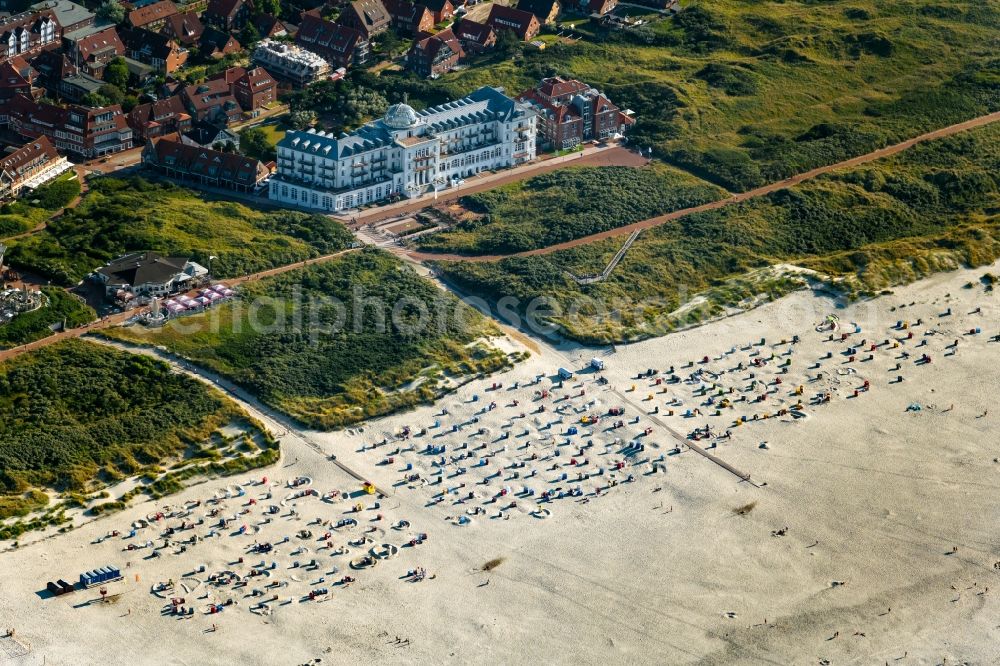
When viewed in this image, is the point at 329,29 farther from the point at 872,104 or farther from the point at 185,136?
the point at 872,104

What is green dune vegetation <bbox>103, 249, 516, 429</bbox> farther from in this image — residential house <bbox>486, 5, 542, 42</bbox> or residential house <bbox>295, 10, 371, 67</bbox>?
residential house <bbox>486, 5, 542, 42</bbox>

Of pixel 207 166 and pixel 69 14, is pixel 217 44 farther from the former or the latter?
pixel 207 166

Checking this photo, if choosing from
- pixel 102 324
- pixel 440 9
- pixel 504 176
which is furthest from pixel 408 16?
pixel 102 324

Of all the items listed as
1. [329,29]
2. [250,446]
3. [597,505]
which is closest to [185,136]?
[329,29]

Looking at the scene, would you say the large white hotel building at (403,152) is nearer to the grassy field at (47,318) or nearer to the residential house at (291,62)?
the residential house at (291,62)

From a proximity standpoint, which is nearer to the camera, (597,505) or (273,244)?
(597,505)

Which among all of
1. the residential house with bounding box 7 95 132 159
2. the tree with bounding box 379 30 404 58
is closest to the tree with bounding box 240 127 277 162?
the residential house with bounding box 7 95 132 159

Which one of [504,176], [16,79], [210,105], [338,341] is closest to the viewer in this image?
[338,341]
